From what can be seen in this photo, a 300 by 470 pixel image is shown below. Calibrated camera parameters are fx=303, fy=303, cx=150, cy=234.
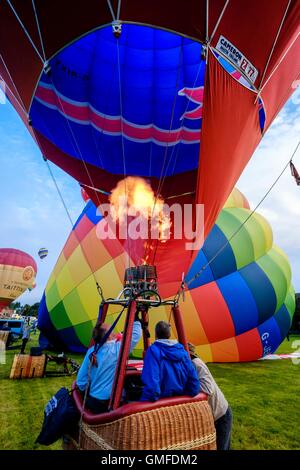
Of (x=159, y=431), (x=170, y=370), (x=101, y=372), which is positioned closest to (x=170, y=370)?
(x=170, y=370)

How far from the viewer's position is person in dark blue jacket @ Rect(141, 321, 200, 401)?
1.98m

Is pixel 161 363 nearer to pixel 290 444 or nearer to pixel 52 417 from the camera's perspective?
pixel 52 417

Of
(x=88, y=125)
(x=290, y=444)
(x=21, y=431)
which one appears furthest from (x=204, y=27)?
(x=21, y=431)

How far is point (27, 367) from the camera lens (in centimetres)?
584

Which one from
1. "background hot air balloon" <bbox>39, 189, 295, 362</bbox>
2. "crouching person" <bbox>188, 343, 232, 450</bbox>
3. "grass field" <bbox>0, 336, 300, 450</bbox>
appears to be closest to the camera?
"crouching person" <bbox>188, 343, 232, 450</bbox>

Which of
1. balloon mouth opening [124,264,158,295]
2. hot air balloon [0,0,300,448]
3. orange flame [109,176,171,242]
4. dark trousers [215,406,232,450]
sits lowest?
dark trousers [215,406,232,450]

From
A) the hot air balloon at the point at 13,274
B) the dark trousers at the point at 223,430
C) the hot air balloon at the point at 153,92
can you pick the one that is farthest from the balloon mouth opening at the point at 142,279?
the hot air balloon at the point at 13,274

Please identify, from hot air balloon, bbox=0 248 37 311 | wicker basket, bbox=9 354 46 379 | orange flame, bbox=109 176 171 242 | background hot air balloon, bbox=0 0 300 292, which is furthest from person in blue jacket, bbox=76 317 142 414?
hot air balloon, bbox=0 248 37 311

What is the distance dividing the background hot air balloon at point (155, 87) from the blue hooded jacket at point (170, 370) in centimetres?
210

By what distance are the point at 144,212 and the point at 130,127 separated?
1.23m

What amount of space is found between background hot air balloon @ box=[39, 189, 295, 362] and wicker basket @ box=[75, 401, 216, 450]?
14.5 feet

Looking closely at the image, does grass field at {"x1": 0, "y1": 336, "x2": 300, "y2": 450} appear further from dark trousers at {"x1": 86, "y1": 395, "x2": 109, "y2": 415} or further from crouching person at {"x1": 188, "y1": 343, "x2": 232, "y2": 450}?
dark trousers at {"x1": 86, "y1": 395, "x2": 109, "y2": 415}

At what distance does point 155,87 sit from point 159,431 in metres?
3.92

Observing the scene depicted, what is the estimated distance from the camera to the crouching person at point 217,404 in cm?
233
